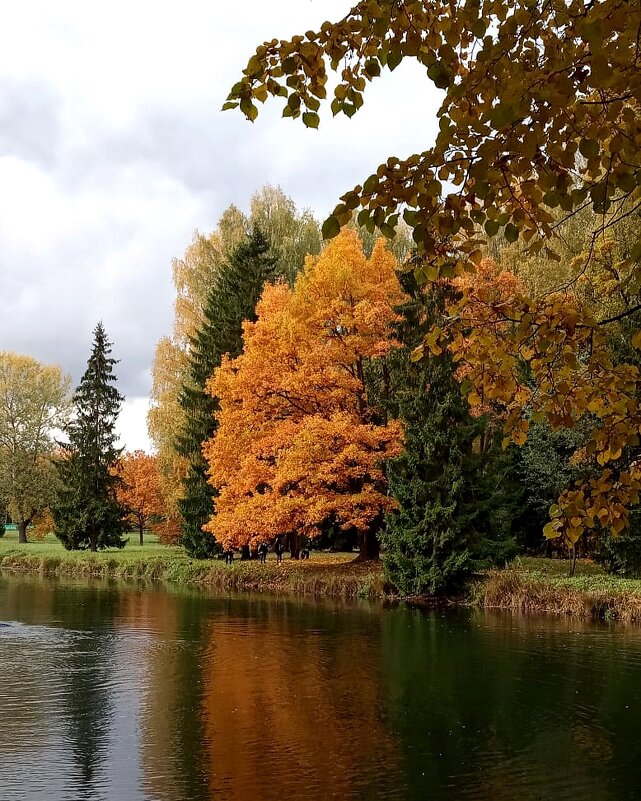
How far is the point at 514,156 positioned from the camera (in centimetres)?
294

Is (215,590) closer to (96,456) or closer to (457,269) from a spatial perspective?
(96,456)

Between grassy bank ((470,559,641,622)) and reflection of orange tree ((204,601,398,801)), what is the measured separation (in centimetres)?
515

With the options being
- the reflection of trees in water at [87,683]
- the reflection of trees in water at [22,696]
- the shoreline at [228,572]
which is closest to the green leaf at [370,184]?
the reflection of trees in water at [87,683]

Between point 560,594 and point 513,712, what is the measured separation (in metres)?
9.66

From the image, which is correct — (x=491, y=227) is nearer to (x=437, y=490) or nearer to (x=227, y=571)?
(x=437, y=490)

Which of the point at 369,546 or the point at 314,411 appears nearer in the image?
the point at 314,411

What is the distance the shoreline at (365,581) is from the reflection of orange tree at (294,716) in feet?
17.4

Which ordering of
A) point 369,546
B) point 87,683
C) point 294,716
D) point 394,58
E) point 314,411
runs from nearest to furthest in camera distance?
point 394,58, point 294,716, point 87,683, point 314,411, point 369,546

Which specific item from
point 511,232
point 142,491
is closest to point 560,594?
point 511,232

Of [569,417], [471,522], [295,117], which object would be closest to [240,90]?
[295,117]

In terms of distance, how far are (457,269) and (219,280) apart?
107 feet

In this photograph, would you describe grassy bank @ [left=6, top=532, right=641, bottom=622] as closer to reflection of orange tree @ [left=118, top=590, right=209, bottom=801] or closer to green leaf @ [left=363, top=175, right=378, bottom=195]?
reflection of orange tree @ [left=118, top=590, right=209, bottom=801]

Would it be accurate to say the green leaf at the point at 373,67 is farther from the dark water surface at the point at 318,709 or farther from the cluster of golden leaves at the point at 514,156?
the dark water surface at the point at 318,709

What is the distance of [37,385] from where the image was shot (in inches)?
2158
